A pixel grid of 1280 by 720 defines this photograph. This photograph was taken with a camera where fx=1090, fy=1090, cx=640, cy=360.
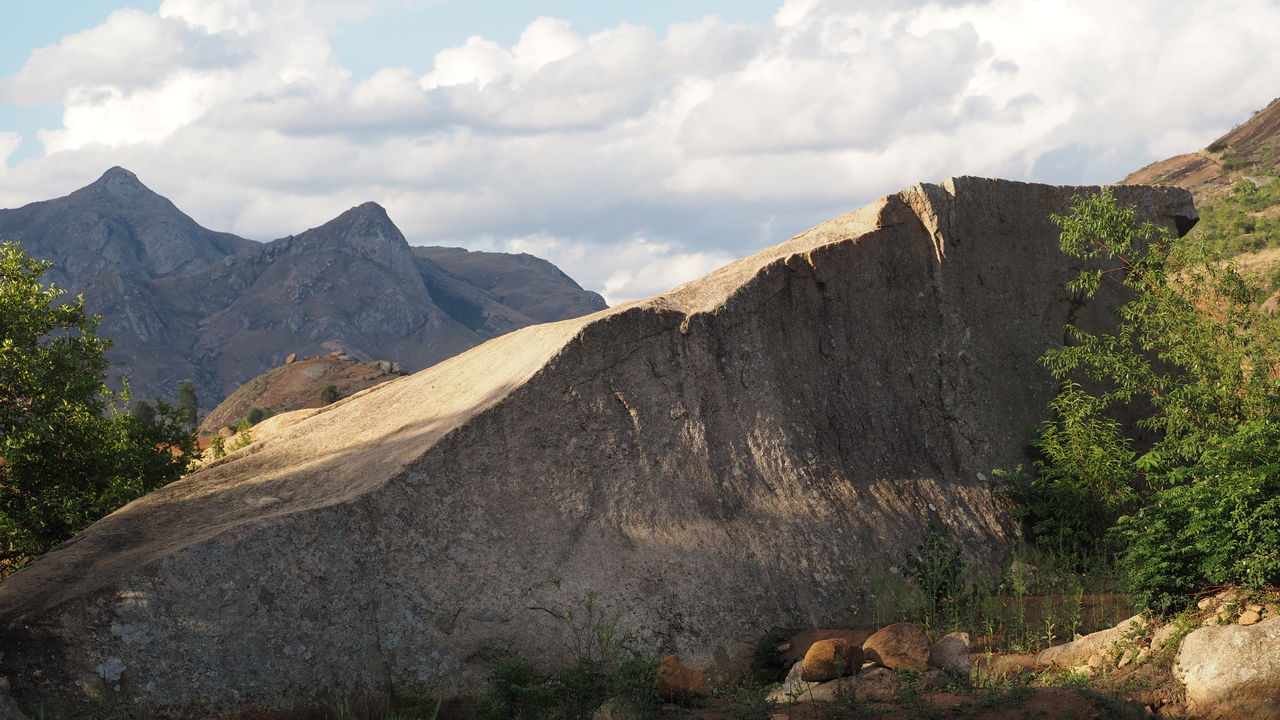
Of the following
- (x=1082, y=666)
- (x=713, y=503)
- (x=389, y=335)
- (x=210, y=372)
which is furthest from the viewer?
(x=389, y=335)

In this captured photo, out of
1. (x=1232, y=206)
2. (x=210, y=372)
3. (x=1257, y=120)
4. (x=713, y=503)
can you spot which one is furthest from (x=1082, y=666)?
(x=210, y=372)

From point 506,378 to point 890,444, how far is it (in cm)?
438

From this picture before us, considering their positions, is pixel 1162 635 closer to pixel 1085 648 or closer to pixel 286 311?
pixel 1085 648

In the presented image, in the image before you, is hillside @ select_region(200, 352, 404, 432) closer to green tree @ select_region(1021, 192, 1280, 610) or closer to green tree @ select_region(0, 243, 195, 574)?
green tree @ select_region(0, 243, 195, 574)

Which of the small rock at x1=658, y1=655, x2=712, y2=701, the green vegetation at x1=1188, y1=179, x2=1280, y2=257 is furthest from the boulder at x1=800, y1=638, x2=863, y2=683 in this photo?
the green vegetation at x1=1188, y1=179, x2=1280, y2=257

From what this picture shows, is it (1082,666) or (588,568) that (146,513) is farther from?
(1082,666)

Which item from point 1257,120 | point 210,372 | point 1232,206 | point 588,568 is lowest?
point 588,568

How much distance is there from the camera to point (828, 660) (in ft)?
28.3

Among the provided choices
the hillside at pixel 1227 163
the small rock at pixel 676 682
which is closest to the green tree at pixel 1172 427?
the small rock at pixel 676 682

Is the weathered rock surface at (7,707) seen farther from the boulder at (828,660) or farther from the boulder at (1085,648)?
the boulder at (1085,648)

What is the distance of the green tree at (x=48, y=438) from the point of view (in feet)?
40.5

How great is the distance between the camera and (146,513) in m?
10.2

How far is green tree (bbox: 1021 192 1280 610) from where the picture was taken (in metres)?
8.91

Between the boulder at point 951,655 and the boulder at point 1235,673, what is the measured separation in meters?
1.57
